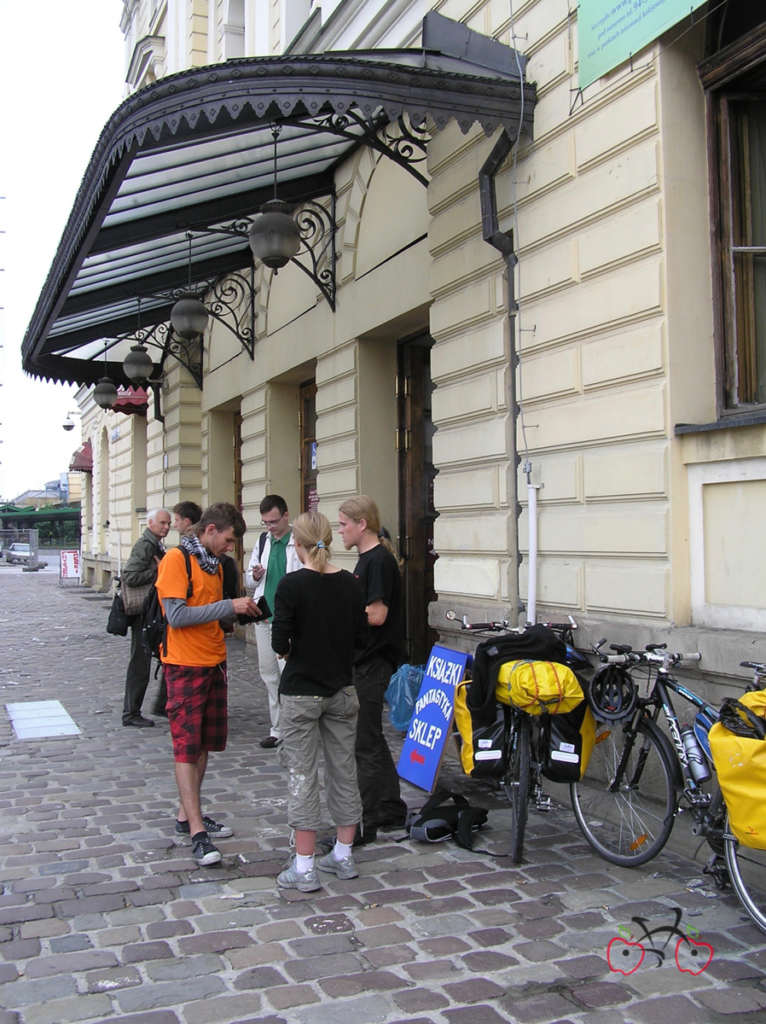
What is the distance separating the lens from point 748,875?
4.32m

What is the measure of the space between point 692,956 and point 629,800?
1152mm

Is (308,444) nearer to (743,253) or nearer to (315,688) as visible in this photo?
(743,253)

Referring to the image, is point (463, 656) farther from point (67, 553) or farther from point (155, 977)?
point (67, 553)

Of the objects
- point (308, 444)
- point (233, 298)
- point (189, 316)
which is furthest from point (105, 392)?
point (308, 444)

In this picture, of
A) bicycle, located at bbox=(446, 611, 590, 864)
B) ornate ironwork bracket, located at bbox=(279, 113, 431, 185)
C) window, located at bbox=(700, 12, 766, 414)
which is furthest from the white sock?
ornate ironwork bracket, located at bbox=(279, 113, 431, 185)

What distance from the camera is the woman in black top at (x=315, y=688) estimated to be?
443cm

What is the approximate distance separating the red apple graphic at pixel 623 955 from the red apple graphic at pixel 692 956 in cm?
14

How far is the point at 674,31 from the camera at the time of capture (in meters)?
5.20

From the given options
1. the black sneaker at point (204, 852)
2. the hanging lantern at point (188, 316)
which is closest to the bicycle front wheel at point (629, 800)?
the black sneaker at point (204, 852)

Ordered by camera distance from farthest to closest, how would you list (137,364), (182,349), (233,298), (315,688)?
(182,349)
(137,364)
(233,298)
(315,688)

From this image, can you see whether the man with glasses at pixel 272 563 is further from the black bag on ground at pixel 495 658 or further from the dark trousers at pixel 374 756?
the black bag on ground at pixel 495 658

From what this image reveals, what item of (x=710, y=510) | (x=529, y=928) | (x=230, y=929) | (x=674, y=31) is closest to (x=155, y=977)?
(x=230, y=929)

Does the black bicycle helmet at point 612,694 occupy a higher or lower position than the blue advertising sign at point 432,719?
higher

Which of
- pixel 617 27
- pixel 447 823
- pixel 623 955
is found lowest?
pixel 623 955
